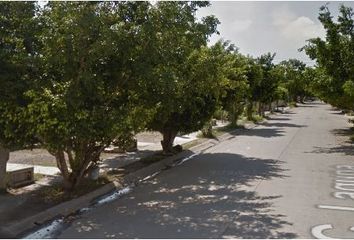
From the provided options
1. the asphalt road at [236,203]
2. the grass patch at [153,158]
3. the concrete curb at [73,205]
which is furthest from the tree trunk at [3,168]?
the grass patch at [153,158]

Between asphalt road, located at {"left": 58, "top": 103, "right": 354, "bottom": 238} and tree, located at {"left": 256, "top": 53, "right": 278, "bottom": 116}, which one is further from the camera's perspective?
tree, located at {"left": 256, "top": 53, "right": 278, "bottom": 116}

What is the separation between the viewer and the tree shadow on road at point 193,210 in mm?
6828

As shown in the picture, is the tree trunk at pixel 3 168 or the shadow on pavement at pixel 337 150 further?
the shadow on pavement at pixel 337 150

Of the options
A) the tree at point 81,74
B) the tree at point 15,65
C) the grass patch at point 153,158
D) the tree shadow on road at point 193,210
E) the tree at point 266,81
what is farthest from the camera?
the tree at point 266,81

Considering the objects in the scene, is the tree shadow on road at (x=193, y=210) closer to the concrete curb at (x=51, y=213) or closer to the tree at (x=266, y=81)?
the concrete curb at (x=51, y=213)

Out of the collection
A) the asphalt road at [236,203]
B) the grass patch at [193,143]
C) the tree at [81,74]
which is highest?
the tree at [81,74]

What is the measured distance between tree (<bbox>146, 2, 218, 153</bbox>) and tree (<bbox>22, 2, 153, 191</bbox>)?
499 mm

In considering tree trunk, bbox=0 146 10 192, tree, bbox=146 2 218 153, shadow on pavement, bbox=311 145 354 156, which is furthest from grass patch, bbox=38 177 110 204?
shadow on pavement, bbox=311 145 354 156

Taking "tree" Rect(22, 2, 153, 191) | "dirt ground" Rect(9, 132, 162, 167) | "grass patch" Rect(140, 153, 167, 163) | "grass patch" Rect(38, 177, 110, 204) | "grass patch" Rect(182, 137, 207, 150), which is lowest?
"grass patch" Rect(38, 177, 110, 204)

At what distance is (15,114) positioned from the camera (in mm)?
7859

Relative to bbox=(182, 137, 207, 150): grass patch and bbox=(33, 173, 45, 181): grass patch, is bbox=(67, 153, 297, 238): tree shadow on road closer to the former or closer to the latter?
bbox=(33, 173, 45, 181): grass patch

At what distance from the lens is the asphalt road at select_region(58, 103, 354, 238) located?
6902mm

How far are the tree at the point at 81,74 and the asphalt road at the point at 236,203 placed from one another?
1.59 m

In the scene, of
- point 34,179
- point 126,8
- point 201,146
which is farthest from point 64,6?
point 201,146
